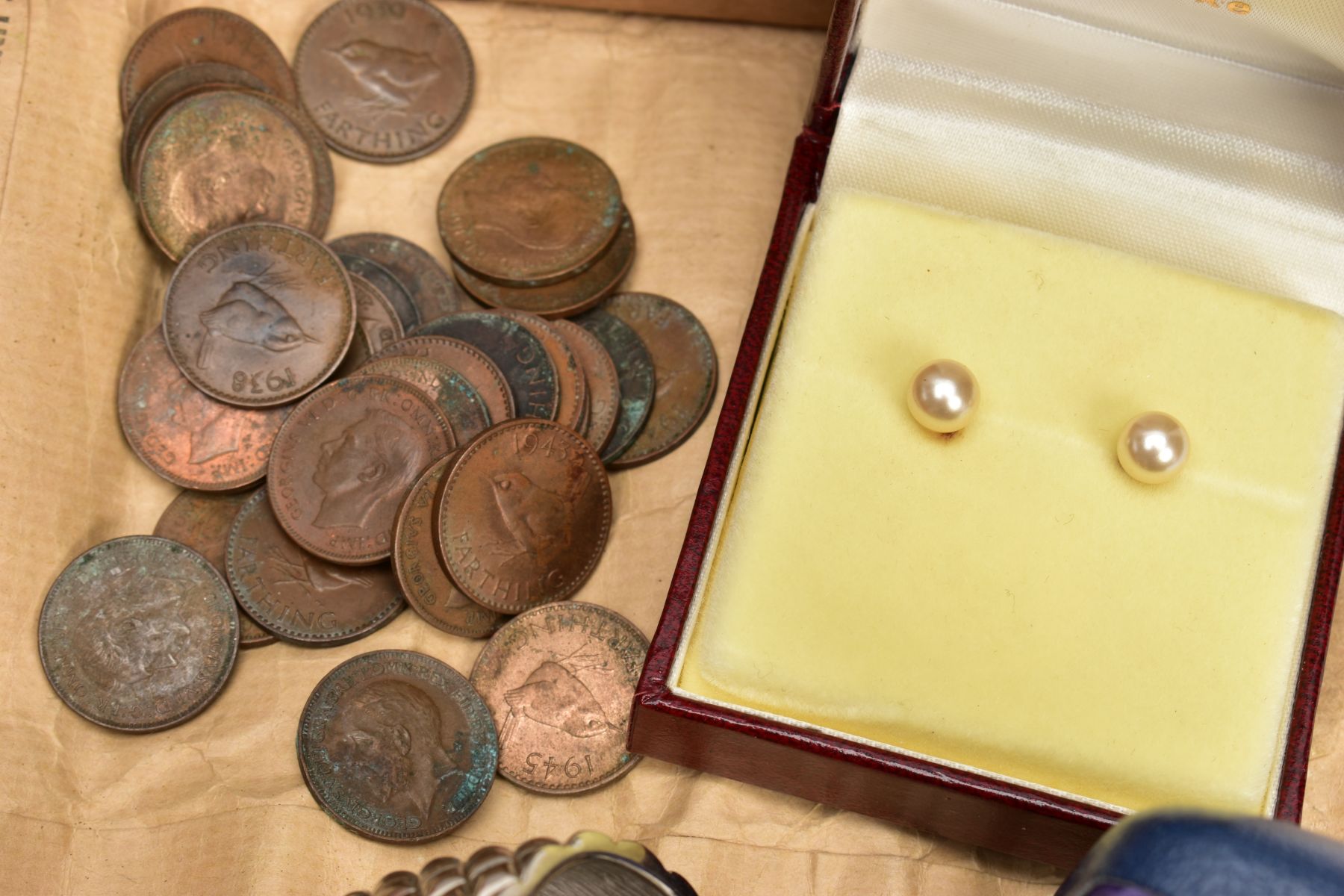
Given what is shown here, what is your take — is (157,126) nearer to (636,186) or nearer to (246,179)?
(246,179)

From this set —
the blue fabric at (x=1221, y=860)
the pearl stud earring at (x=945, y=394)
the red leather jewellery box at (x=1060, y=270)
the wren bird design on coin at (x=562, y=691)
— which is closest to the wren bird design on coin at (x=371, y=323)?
the wren bird design on coin at (x=562, y=691)

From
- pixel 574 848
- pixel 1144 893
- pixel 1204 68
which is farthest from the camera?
pixel 1204 68

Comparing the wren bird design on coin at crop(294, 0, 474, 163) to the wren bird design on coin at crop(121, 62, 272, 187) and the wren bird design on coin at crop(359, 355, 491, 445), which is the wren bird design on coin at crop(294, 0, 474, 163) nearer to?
the wren bird design on coin at crop(121, 62, 272, 187)

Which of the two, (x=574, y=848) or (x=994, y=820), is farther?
(x=994, y=820)

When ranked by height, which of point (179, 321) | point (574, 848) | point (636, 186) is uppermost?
point (636, 186)

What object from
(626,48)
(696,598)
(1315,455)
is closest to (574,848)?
(696,598)

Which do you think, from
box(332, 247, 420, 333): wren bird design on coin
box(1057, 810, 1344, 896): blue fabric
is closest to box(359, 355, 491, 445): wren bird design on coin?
box(332, 247, 420, 333): wren bird design on coin

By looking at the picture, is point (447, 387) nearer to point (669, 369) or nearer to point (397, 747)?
point (669, 369)
